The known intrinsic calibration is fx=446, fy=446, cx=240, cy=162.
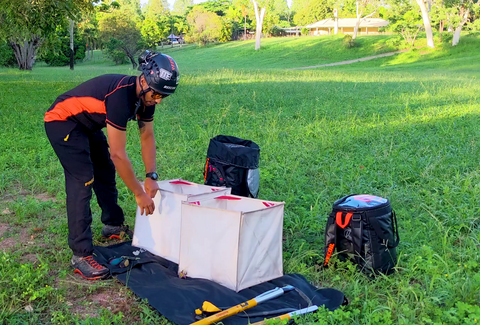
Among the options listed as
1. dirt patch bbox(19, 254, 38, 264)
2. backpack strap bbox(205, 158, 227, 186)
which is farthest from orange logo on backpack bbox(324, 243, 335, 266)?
dirt patch bbox(19, 254, 38, 264)

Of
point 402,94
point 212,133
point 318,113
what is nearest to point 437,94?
point 402,94

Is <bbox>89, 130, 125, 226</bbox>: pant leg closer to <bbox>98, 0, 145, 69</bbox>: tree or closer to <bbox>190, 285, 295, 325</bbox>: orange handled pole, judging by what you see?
<bbox>190, 285, 295, 325</bbox>: orange handled pole

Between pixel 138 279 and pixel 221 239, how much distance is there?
70 centimetres

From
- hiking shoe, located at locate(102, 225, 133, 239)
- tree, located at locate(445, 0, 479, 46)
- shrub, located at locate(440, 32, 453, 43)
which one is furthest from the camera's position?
shrub, located at locate(440, 32, 453, 43)

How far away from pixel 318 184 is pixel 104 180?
97.9 inches

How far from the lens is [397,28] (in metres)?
38.0

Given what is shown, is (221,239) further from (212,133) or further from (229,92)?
(229,92)

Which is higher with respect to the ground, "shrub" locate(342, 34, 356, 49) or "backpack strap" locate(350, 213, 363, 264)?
"shrub" locate(342, 34, 356, 49)

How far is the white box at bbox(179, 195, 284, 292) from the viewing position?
10.1ft

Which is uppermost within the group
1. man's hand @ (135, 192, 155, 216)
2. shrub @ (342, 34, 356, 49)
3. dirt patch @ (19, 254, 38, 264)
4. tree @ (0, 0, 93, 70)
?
shrub @ (342, 34, 356, 49)

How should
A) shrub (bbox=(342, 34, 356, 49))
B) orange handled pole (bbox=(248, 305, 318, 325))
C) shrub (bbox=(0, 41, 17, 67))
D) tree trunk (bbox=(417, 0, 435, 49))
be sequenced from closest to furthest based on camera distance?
1. orange handled pole (bbox=(248, 305, 318, 325))
2. shrub (bbox=(0, 41, 17, 67))
3. tree trunk (bbox=(417, 0, 435, 49))
4. shrub (bbox=(342, 34, 356, 49))

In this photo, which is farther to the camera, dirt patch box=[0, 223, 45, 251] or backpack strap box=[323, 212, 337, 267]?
dirt patch box=[0, 223, 45, 251]

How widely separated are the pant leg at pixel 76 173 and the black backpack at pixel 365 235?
186 centimetres

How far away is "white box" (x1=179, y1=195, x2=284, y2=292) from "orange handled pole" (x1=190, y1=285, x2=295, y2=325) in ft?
0.72
